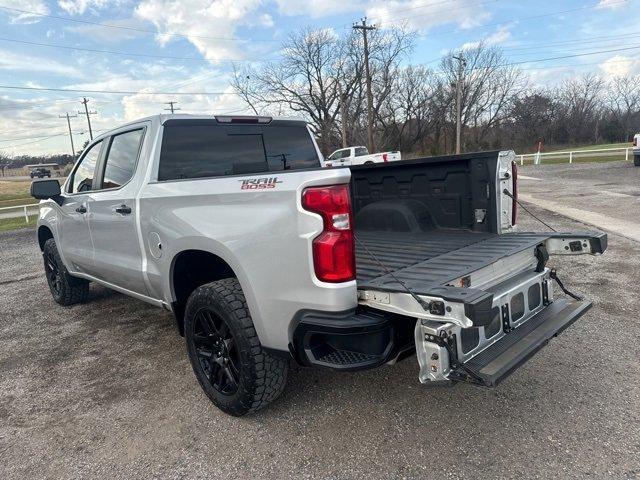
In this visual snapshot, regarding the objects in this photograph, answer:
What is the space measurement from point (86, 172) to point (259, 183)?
9.50 feet

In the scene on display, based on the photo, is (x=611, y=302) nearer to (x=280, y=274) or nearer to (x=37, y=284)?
(x=280, y=274)

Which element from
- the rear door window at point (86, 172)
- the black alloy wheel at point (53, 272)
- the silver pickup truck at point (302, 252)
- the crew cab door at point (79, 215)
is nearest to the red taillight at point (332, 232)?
the silver pickup truck at point (302, 252)

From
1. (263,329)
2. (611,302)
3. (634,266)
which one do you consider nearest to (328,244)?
(263,329)

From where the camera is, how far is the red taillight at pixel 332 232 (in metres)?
2.32

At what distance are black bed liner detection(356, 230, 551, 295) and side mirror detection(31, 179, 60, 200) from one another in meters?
3.08

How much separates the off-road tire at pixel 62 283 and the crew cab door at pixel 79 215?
385 millimetres

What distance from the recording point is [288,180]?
2395 millimetres

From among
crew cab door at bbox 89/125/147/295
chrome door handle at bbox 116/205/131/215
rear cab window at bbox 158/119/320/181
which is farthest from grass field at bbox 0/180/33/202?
rear cab window at bbox 158/119/320/181

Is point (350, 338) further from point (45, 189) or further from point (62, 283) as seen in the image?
point (62, 283)

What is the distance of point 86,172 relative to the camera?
4.66m

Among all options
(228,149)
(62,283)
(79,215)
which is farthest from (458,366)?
(62,283)

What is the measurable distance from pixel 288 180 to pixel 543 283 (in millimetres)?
1877

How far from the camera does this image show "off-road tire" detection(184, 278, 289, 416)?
9.01 ft

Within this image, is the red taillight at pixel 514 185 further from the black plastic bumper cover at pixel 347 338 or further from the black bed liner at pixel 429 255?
the black plastic bumper cover at pixel 347 338
